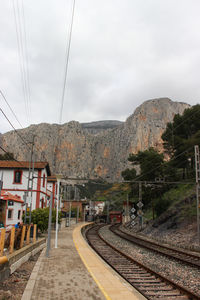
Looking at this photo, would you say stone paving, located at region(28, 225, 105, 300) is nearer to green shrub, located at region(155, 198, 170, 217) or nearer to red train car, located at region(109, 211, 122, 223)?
green shrub, located at region(155, 198, 170, 217)

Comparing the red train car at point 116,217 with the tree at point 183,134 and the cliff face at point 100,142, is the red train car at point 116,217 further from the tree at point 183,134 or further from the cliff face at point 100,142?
the cliff face at point 100,142

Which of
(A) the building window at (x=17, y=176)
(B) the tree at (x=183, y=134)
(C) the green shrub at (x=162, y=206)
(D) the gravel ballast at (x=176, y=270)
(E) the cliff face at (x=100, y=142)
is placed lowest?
(D) the gravel ballast at (x=176, y=270)

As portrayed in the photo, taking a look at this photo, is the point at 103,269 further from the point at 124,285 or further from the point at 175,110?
the point at 175,110

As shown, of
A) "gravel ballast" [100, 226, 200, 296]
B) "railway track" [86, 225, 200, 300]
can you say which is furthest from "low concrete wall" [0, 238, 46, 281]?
"gravel ballast" [100, 226, 200, 296]

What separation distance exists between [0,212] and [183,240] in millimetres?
17127

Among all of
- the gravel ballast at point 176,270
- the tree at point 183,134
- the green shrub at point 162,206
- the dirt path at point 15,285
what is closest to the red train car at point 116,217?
the tree at point 183,134

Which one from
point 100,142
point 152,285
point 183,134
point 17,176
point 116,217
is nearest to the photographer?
point 152,285

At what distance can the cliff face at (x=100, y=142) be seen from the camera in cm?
14962

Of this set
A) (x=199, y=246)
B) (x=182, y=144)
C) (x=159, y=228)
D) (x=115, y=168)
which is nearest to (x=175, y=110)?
(x=115, y=168)

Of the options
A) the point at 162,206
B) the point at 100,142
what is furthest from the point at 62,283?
the point at 100,142

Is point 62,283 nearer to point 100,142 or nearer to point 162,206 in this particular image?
point 162,206

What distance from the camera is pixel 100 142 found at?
186250 millimetres

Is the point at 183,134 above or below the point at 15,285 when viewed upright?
above

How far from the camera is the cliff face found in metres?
150
